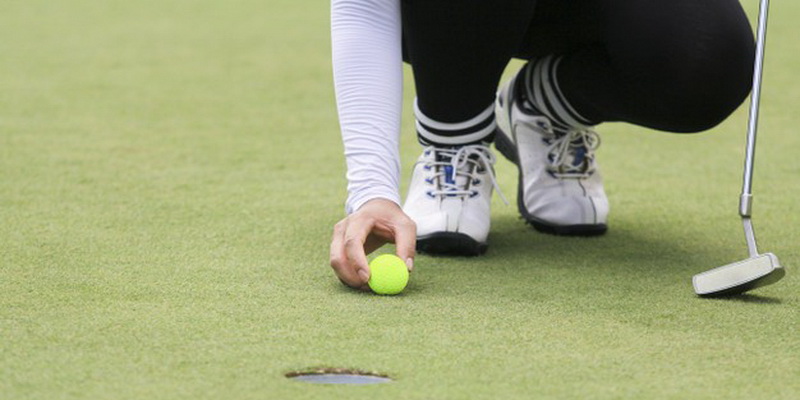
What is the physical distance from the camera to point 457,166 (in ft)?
6.26

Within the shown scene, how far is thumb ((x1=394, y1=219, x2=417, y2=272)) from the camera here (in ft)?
5.22

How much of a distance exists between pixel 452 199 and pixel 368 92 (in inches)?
10.7

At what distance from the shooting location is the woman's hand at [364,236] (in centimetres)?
158

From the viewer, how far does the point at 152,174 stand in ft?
8.10

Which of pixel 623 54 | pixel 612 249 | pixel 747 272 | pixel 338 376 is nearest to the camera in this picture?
pixel 338 376

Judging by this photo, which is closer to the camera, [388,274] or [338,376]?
[338,376]

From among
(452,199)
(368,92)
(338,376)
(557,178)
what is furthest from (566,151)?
(338,376)

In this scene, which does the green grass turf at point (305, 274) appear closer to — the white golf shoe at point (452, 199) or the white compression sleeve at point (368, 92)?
the white golf shoe at point (452, 199)

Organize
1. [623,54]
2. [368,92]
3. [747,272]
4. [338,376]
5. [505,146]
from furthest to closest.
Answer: [505,146] → [623,54] → [368,92] → [747,272] → [338,376]

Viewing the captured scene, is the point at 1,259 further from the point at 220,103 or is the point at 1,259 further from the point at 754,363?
the point at 220,103

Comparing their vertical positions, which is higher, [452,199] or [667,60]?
[667,60]

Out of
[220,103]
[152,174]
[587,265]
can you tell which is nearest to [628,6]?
[587,265]

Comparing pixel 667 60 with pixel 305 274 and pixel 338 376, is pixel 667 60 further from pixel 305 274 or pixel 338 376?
pixel 338 376

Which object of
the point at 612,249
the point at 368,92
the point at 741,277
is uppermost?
the point at 368,92
